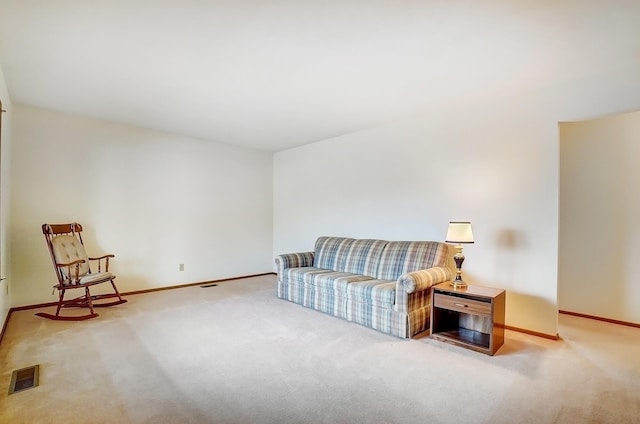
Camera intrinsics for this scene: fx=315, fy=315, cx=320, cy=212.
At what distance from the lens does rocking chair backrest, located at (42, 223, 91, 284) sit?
11.9ft

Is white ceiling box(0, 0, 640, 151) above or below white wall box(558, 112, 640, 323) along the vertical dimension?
above

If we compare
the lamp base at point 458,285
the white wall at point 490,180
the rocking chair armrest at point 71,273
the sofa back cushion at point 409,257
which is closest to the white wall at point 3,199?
the rocking chair armrest at point 71,273

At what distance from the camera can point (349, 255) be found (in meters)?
4.30

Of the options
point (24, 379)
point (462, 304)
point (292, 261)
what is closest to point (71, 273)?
point (24, 379)

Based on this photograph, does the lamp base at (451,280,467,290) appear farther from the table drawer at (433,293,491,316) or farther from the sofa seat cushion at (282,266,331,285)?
the sofa seat cushion at (282,266,331,285)

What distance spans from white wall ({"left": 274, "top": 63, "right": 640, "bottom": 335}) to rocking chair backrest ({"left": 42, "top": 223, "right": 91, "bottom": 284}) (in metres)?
3.56

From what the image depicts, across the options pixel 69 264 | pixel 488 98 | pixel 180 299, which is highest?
pixel 488 98

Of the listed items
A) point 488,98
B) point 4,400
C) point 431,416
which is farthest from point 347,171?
point 4,400

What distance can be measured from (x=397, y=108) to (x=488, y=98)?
98 cm

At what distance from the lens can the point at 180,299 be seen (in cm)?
436

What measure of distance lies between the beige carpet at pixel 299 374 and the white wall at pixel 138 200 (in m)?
1.24

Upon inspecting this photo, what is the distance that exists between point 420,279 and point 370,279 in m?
0.87

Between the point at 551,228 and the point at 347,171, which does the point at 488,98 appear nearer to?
the point at 551,228

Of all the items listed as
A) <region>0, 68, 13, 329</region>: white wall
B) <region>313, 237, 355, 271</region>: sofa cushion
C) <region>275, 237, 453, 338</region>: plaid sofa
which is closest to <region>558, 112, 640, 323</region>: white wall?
<region>275, 237, 453, 338</region>: plaid sofa
